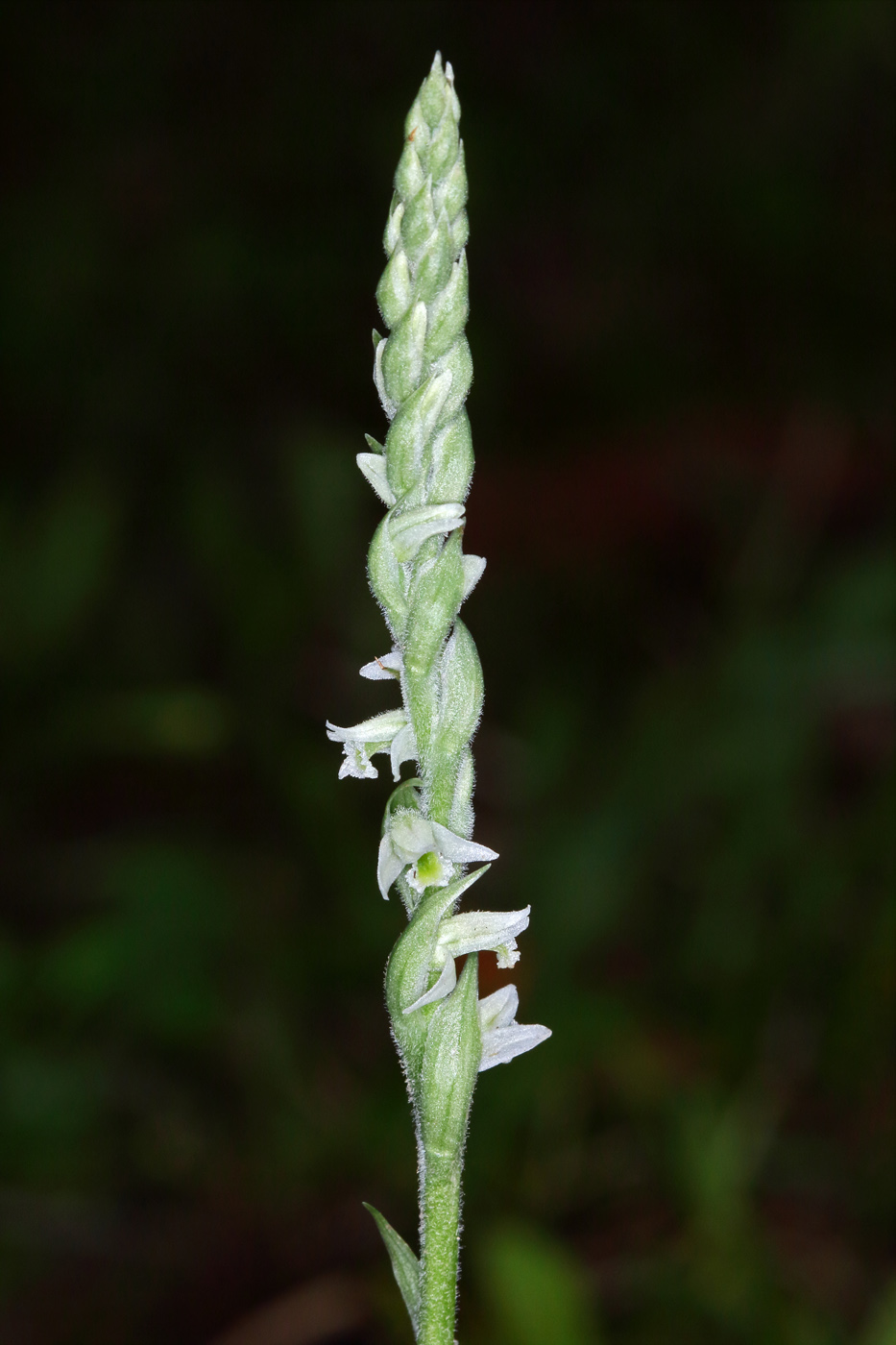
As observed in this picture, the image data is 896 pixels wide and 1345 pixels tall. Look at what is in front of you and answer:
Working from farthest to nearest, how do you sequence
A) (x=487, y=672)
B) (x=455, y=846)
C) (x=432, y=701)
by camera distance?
(x=487, y=672)
(x=432, y=701)
(x=455, y=846)

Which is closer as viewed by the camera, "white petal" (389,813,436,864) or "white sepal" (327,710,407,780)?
"white petal" (389,813,436,864)

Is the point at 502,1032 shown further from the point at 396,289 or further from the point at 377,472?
the point at 396,289

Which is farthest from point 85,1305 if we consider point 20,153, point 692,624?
point 20,153

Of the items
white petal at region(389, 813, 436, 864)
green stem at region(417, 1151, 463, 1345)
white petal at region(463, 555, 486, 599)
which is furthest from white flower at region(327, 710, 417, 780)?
green stem at region(417, 1151, 463, 1345)

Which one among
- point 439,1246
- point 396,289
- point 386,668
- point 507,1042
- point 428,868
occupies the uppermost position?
point 396,289

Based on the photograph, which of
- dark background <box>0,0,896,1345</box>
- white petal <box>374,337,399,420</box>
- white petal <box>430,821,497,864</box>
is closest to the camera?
white petal <box>430,821,497,864</box>

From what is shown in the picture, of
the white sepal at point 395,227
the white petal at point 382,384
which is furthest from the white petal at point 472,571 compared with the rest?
the white sepal at point 395,227

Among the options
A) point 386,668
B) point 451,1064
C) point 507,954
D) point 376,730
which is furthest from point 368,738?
point 451,1064

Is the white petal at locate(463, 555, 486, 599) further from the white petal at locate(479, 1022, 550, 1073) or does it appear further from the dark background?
the dark background
